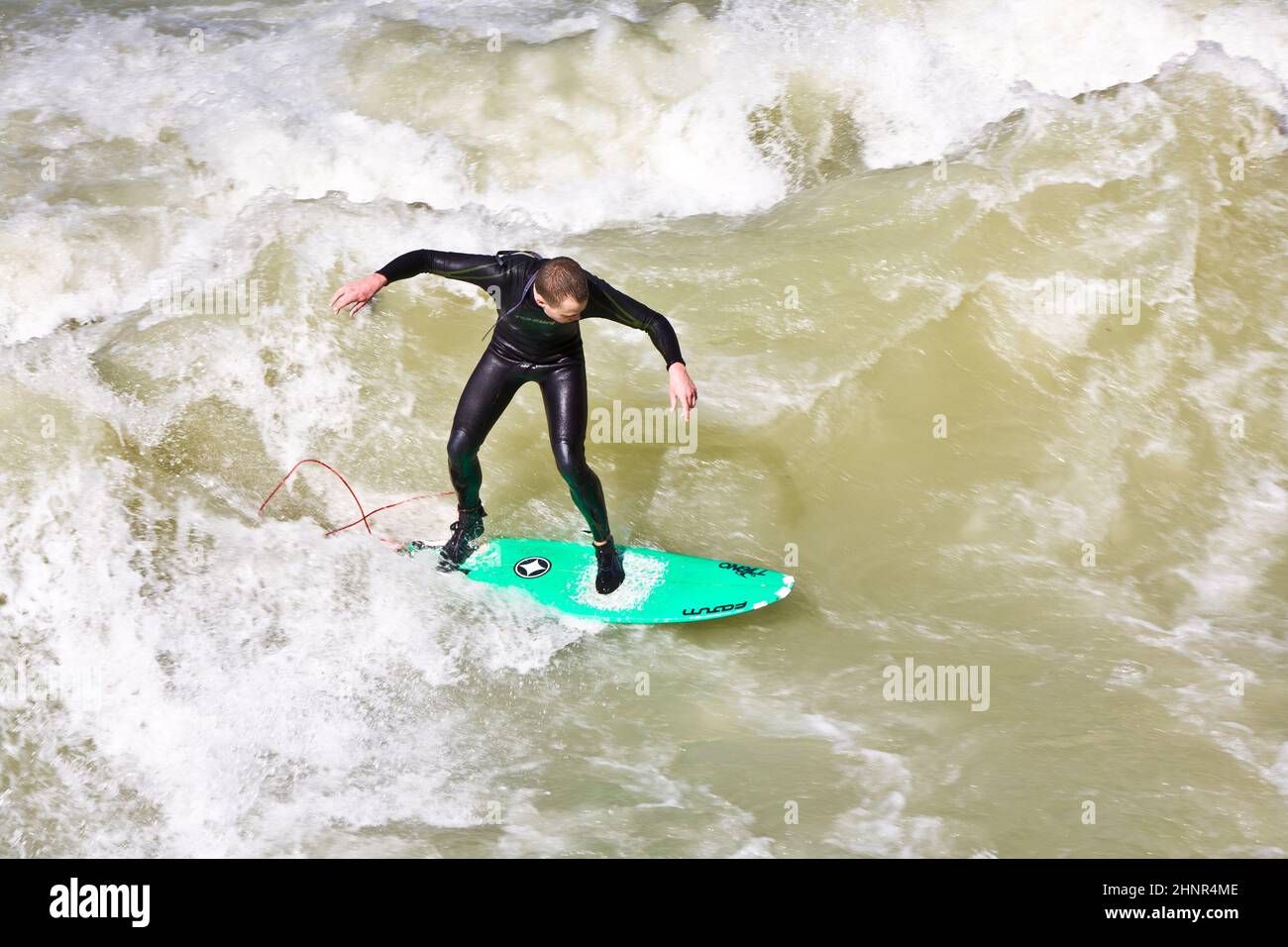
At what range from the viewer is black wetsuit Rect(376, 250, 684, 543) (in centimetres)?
507

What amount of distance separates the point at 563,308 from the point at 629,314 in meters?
0.41

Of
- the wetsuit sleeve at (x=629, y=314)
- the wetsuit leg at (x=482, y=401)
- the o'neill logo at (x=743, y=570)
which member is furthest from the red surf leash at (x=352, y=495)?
the wetsuit sleeve at (x=629, y=314)

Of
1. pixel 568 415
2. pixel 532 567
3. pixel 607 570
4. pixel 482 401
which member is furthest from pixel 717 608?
pixel 482 401

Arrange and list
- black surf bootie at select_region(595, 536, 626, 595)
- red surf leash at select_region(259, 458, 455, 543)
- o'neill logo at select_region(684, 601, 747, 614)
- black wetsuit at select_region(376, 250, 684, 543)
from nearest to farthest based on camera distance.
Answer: black wetsuit at select_region(376, 250, 684, 543) → o'neill logo at select_region(684, 601, 747, 614) → black surf bootie at select_region(595, 536, 626, 595) → red surf leash at select_region(259, 458, 455, 543)

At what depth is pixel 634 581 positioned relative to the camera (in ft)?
19.5

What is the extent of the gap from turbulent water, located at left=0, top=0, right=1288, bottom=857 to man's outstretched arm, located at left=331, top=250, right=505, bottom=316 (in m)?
1.67

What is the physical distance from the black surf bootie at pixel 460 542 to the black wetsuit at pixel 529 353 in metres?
0.41

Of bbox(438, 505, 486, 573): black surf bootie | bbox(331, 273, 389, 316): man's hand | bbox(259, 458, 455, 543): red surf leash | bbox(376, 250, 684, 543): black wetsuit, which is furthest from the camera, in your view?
bbox(259, 458, 455, 543): red surf leash

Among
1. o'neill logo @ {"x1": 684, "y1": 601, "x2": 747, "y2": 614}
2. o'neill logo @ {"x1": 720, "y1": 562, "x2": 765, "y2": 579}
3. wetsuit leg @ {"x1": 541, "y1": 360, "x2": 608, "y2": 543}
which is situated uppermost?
wetsuit leg @ {"x1": 541, "y1": 360, "x2": 608, "y2": 543}

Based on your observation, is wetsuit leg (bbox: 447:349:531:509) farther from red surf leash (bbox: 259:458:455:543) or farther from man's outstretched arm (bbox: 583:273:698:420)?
red surf leash (bbox: 259:458:455:543)

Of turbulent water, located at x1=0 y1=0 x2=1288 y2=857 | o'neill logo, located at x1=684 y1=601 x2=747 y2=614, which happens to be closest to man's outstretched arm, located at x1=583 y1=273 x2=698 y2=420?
o'neill logo, located at x1=684 y1=601 x2=747 y2=614
